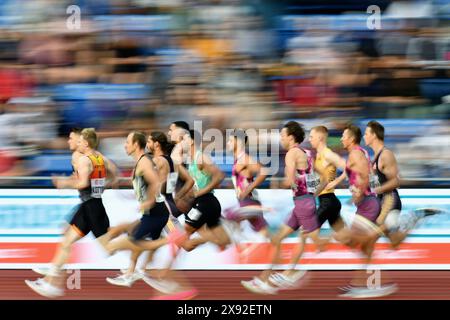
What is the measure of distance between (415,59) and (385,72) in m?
0.32

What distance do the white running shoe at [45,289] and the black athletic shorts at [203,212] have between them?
1412 mm

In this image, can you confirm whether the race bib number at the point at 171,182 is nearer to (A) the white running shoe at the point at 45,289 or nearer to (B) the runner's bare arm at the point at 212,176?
(B) the runner's bare arm at the point at 212,176

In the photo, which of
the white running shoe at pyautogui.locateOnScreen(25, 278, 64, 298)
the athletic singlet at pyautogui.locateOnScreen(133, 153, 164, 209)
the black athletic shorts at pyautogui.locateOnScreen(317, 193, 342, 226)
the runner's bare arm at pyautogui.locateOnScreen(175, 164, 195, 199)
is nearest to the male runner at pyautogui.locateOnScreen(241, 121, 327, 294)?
the black athletic shorts at pyautogui.locateOnScreen(317, 193, 342, 226)

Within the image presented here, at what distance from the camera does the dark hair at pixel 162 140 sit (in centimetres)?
976

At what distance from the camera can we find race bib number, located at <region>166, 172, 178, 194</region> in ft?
32.4

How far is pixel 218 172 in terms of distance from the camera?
9.90 m

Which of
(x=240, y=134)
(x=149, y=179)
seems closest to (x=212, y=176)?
(x=240, y=134)

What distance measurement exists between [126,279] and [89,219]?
2.59ft

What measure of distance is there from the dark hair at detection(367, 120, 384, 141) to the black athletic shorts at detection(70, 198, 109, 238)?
2.68 m

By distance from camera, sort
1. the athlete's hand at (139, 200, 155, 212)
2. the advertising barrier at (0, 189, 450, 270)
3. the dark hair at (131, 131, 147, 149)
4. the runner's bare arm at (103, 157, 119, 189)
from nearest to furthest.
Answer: the athlete's hand at (139, 200, 155, 212) < the dark hair at (131, 131, 147, 149) < the runner's bare arm at (103, 157, 119, 189) < the advertising barrier at (0, 189, 450, 270)

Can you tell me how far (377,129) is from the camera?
32.4 feet

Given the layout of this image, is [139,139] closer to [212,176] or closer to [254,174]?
[212,176]

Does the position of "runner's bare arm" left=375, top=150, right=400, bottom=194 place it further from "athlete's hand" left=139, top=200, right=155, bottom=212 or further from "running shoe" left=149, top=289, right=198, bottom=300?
"athlete's hand" left=139, top=200, right=155, bottom=212

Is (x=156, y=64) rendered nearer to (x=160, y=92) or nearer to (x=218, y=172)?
(x=160, y=92)
